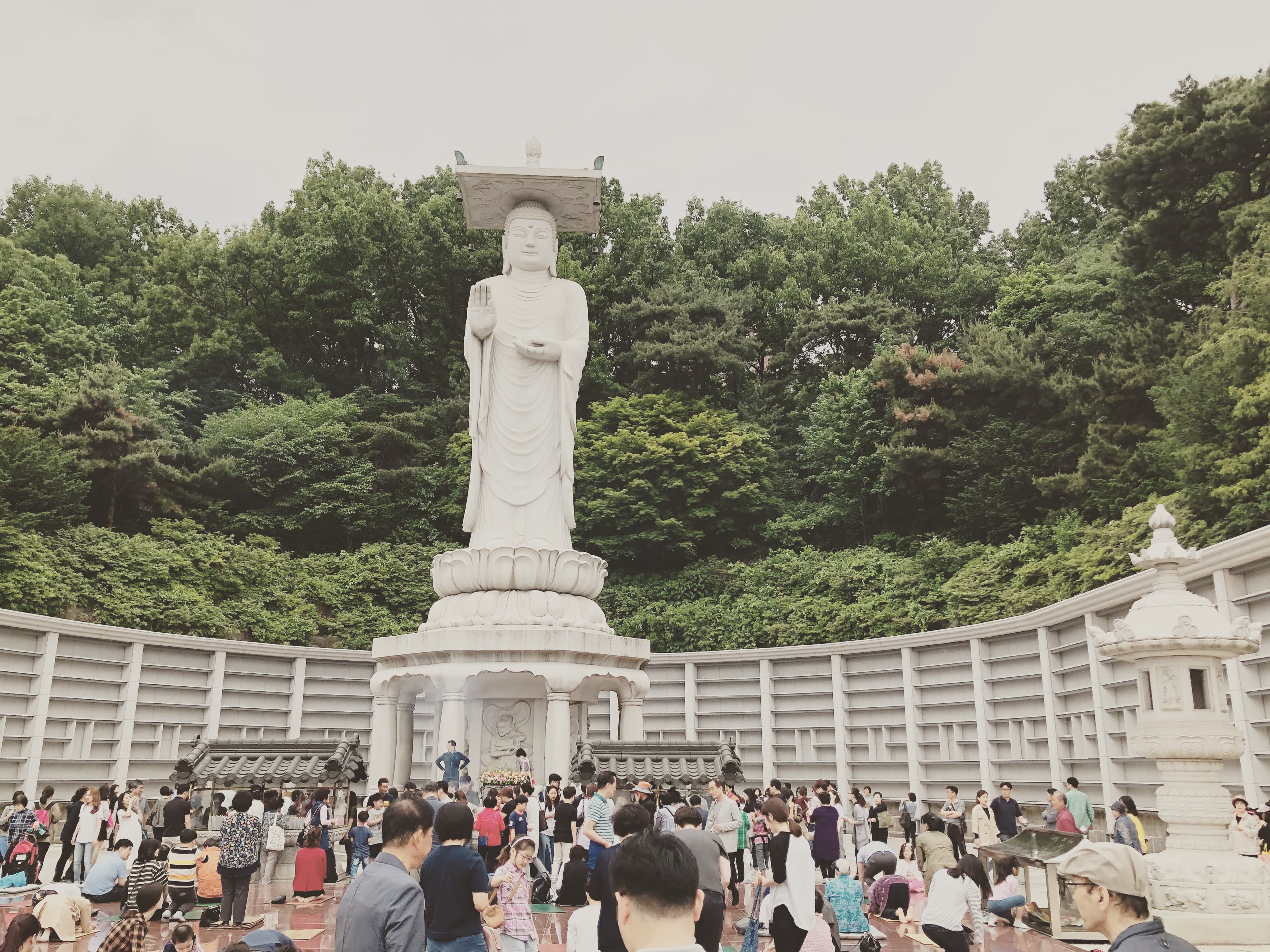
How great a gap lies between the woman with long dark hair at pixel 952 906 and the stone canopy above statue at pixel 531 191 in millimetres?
11191

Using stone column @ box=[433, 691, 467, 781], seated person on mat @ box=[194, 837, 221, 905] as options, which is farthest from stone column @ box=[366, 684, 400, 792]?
seated person on mat @ box=[194, 837, 221, 905]

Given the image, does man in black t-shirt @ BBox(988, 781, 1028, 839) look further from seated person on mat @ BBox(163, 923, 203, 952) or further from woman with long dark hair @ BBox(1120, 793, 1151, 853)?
seated person on mat @ BBox(163, 923, 203, 952)

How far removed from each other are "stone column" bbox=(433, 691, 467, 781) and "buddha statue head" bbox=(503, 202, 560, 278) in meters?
6.47

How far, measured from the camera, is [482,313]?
15000mm

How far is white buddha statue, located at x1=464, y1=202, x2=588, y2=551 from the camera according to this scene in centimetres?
1478

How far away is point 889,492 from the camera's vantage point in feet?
72.8

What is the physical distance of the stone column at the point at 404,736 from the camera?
1358 centimetres

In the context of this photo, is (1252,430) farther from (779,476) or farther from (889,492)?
(779,476)

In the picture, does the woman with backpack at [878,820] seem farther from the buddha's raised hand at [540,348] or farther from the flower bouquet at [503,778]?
the buddha's raised hand at [540,348]

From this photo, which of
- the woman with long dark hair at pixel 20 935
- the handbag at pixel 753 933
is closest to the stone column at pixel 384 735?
the handbag at pixel 753 933

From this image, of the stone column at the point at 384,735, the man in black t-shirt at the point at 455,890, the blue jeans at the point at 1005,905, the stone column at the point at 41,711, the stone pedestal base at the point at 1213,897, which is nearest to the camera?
the man in black t-shirt at the point at 455,890

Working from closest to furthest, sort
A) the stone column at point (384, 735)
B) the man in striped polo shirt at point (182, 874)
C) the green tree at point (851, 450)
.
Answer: the man in striped polo shirt at point (182, 874)
the stone column at point (384, 735)
the green tree at point (851, 450)

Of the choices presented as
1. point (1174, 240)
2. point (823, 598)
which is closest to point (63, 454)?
point (823, 598)

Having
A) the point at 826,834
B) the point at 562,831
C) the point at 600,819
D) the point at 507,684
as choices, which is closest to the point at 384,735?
the point at 507,684
